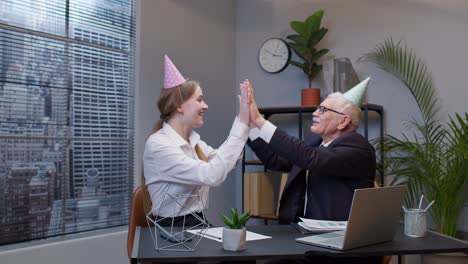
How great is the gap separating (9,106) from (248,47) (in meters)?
2.30

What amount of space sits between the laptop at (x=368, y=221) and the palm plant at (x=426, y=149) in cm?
153

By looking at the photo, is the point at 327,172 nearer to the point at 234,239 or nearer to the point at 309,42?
the point at 234,239

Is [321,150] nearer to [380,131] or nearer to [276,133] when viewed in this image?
[276,133]

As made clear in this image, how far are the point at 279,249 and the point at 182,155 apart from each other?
72 cm

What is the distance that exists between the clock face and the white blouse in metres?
2.04

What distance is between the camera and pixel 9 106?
9.10 feet

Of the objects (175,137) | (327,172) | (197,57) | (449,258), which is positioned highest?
(197,57)

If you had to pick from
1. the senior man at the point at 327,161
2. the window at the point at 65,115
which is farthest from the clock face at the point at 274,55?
the senior man at the point at 327,161

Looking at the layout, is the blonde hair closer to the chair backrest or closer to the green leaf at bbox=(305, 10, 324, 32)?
the chair backrest

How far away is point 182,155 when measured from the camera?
7.00ft

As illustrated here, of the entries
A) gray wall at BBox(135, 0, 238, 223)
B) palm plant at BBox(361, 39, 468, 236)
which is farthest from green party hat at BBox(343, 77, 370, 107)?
gray wall at BBox(135, 0, 238, 223)

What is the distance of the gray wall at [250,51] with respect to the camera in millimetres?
3494

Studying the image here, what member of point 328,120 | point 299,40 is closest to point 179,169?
point 328,120

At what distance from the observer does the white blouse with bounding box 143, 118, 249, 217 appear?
209cm
